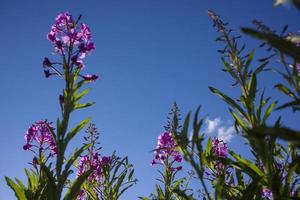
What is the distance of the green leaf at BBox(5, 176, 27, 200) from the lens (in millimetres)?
4203

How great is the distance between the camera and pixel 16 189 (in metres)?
4.24

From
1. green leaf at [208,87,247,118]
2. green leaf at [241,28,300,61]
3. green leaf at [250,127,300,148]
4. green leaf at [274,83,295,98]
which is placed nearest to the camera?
green leaf at [250,127,300,148]

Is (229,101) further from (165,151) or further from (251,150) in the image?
(165,151)

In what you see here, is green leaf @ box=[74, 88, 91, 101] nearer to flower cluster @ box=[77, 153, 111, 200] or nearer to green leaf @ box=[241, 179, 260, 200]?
flower cluster @ box=[77, 153, 111, 200]

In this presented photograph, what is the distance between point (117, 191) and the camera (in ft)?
20.0

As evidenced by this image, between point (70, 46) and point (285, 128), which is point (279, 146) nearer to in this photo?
point (70, 46)

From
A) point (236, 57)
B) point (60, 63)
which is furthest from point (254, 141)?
point (60, 63)

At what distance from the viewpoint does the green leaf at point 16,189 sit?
4.20 metres

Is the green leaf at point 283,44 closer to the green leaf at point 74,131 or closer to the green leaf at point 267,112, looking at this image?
the green leaf at point 267,112

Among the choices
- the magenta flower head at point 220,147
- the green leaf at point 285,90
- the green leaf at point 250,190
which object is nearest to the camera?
the green leaf at point 250,190

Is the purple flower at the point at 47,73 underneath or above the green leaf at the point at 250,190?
above

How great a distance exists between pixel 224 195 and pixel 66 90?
270cm

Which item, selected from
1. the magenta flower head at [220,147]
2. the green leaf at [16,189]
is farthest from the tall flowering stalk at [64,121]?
the magenta flower head at [220,147]

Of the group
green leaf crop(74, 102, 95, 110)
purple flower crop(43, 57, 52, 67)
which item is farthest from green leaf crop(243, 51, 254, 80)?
purple flower crop(43, 57, 52, 67)
